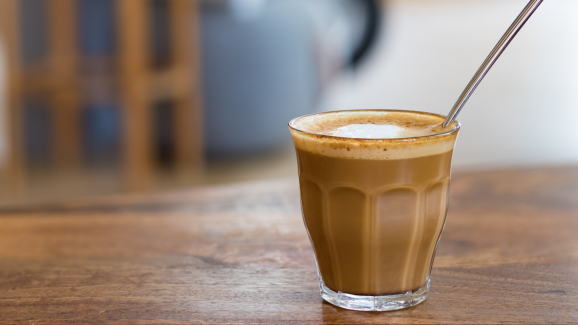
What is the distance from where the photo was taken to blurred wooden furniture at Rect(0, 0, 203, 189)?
204 cm

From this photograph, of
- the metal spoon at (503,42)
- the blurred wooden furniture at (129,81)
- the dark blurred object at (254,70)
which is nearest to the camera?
the metal spoon at (503,42)

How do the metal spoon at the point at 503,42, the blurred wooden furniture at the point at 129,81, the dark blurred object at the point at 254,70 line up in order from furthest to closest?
the dark blurred object at the point at 254,70 < the blurred wooden furniture at the point at 129,81 < the metal spoon at the point at 503,42

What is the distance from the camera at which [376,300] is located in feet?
1.49

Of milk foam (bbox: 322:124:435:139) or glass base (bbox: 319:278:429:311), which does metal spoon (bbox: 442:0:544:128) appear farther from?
glass base (bbox: 319:278:429:311)

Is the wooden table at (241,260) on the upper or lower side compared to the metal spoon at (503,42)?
lower

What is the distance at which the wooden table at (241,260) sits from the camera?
0.44 metres

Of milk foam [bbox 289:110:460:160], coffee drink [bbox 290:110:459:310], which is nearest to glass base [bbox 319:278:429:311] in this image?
coffee drink [bbox 290:110:459:310]

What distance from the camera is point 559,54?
3242 millimetres

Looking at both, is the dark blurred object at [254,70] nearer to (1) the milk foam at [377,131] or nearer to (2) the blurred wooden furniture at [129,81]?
(2) the blurred wooden furniture at [129,81]

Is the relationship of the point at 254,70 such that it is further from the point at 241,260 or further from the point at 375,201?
the point at 375,201

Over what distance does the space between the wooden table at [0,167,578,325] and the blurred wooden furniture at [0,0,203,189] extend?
53.8 inches

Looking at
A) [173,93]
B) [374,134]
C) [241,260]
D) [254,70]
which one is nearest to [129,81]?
[173,93]

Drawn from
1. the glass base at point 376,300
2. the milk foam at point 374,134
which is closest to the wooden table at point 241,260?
the glass base at point 376,300

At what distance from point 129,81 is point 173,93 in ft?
0.92
